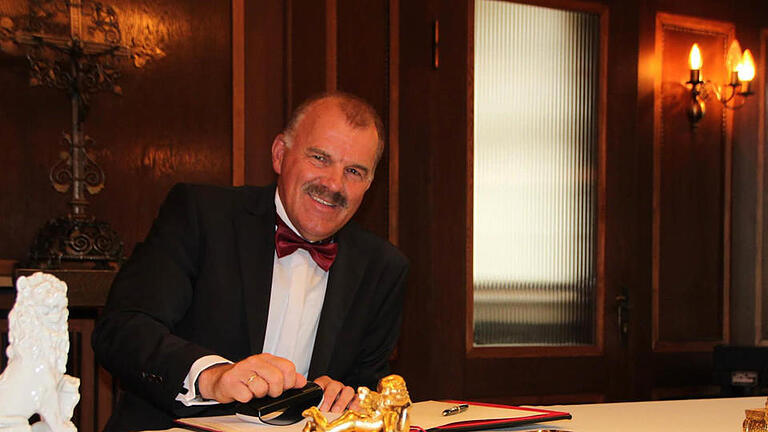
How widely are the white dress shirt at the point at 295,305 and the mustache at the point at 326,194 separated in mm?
150

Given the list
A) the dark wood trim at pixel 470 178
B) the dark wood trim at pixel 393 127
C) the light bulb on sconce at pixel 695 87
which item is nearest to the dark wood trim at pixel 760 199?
the light bulb on sconce at pixel 695 87

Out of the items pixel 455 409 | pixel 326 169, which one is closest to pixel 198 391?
pixel 455 409

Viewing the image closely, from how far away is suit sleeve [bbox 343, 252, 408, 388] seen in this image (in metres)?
2.19

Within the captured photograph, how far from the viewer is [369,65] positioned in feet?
12.0

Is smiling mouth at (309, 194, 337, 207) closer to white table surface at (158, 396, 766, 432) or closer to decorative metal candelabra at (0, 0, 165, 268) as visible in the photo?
white table surface at (158, 396, 766, 432)

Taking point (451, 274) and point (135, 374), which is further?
point (451, 274)

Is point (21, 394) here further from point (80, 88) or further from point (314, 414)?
point (80, 88)

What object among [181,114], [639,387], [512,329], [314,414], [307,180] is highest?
[181,114]

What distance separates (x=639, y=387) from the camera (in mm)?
4250

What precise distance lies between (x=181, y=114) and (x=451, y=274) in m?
1.40

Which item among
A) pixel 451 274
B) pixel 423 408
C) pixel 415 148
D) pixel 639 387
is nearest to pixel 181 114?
pixel 415 148

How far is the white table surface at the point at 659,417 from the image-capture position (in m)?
1.44

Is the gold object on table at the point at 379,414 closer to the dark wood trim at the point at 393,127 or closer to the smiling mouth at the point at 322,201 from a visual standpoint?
the smiling mouth at the point at 322,201

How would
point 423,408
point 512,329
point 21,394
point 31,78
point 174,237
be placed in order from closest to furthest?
1. point 21,394
2. point 423,408
3. point 174,237
4. point 31,78
5. point 512,329
